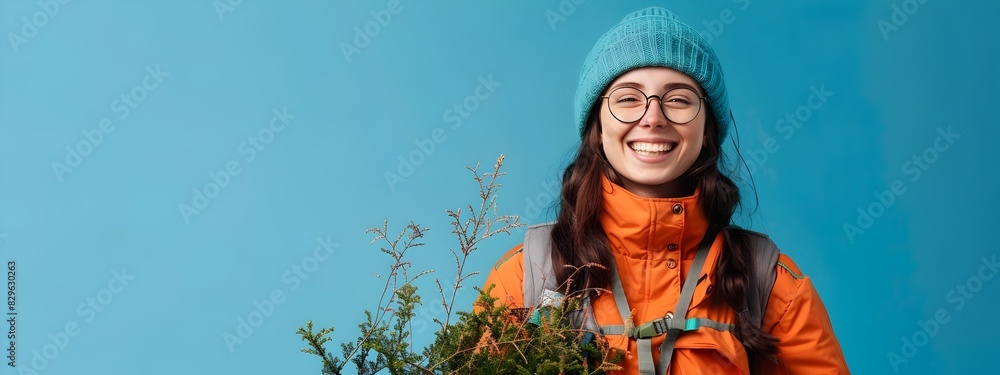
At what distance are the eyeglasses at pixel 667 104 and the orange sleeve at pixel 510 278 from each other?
1.45ft

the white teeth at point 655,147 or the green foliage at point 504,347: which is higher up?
the white teeth at point 655,147

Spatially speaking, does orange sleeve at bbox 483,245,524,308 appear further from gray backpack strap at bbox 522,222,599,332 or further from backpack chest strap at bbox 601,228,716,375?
backpack chest strap at bbox 601,228,716,375

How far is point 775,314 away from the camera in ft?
8.29

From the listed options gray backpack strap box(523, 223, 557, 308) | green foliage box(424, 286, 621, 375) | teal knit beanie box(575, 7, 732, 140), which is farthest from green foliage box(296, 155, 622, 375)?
teal knit beanie box(575, 7, 732, 140)

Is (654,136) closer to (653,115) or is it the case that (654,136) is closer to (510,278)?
(653,115)

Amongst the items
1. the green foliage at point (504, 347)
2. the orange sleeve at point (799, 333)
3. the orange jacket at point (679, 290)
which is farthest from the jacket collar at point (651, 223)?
the green foliage at point (504, 347)

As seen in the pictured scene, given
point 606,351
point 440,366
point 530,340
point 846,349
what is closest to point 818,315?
point 606,351

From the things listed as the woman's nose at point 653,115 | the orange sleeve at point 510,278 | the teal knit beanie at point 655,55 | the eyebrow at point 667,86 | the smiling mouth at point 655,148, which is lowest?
the orange sleeve at point 510,278

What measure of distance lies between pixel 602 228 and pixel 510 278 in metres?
0.26

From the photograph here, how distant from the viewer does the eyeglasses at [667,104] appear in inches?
98.5

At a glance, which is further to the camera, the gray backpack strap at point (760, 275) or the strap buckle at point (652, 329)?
the gray backpack strap at point (760, 275)

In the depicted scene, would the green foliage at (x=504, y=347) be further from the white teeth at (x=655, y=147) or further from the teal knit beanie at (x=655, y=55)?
the teal knit beanie at (x=655, y=55)

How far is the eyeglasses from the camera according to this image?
250 cm

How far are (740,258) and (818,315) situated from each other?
0.25 meters
